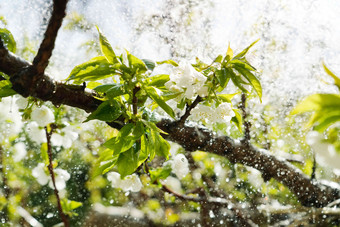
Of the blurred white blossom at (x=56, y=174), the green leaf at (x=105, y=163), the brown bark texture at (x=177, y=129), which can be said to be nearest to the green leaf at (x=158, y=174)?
the brown bark texture at (x=177, y=129)

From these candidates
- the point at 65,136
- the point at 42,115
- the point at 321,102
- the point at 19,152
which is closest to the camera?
the point at 321,102

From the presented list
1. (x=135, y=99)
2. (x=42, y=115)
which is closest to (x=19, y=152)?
(x=42, y=115)

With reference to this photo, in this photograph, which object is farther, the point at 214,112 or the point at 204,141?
the point at 204,141

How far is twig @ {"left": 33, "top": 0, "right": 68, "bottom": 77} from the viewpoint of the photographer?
0.28 metres

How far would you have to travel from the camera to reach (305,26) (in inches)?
64.3

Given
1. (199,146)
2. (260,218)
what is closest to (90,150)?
(260,218)

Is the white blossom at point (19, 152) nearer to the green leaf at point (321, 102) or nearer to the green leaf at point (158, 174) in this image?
the green leaf at point (158, 174)

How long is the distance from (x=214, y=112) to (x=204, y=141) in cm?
29

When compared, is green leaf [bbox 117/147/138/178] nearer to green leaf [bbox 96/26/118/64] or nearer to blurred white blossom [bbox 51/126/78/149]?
green leaf [bbox 96/26/118/64]

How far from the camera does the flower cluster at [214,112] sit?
0.46 meters

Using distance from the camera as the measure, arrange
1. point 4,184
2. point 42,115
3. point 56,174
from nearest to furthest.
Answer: point 42,115, point 56,174, point 4,184

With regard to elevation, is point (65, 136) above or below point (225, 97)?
above

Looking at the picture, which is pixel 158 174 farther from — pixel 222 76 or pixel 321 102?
pixel 321 102

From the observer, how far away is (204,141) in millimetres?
743
